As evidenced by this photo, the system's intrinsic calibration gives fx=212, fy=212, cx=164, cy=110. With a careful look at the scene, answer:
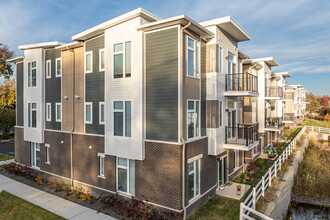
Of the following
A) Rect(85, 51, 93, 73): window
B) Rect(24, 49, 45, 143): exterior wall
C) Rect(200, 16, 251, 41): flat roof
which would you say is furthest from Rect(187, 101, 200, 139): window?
Rect(24, 49, 45, 143): exterior wall

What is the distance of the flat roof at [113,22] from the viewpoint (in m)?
9.45

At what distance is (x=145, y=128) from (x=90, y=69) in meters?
5.41

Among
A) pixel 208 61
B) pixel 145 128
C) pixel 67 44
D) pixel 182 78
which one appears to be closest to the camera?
pixel 182 78

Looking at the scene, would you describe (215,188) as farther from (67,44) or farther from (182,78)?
(67,44)

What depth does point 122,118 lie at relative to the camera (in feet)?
34.2

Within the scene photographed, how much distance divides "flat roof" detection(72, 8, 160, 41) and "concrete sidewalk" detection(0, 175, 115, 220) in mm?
9125

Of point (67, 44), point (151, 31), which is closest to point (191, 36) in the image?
point (151, 31)

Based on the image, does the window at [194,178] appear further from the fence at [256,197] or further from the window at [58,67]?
the window at [58,67]

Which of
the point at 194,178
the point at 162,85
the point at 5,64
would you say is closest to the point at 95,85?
the point at 162,85

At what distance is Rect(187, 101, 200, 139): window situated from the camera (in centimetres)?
985

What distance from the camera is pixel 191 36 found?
979cm

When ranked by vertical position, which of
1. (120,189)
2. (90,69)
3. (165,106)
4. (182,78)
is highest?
(90,69)

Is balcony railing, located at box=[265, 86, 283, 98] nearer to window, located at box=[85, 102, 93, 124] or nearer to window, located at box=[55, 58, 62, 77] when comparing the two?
window, located at box=[85, 102, 93, 124]

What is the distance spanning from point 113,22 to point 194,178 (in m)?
8.47
